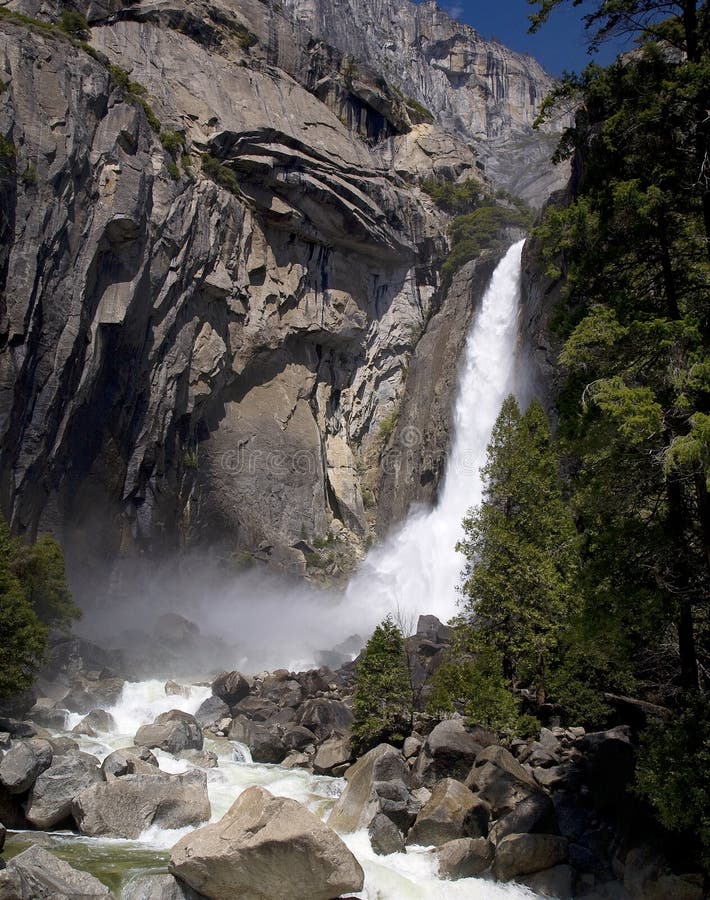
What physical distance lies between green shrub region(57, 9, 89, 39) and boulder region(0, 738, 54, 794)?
44259 millimetres

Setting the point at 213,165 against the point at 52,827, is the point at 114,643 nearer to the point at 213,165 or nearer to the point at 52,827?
the point at 52,827

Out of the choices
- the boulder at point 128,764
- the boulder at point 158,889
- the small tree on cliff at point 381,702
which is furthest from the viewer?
the small tree on cliff at point 381,702

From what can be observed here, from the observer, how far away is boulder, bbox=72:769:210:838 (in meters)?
12.8

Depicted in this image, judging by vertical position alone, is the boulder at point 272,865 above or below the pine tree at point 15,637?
below

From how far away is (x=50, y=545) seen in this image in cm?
2725

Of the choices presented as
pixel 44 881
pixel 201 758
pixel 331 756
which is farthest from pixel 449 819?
pixel 201 758

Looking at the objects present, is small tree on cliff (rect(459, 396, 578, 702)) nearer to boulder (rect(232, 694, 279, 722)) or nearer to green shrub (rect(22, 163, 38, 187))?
boulder (rect(232, 694, 279, 722))

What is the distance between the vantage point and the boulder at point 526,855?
1120 cm

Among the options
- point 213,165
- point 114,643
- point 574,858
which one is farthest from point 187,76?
point 574,858

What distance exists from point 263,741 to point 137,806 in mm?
6747

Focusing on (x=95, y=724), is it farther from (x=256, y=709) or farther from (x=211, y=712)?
(x=256, y=709)

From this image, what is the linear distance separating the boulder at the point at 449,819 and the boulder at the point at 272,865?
238cm

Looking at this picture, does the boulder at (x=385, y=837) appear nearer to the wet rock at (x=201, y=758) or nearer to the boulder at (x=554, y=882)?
the boulder at (x=554, y=882)

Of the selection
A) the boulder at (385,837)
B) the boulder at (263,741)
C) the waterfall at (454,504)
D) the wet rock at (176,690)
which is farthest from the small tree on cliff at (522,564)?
the waterfall at (454,504)
